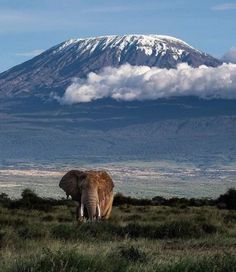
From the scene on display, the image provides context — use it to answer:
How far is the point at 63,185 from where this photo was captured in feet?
74.5

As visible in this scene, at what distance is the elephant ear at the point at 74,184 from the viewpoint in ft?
73.9

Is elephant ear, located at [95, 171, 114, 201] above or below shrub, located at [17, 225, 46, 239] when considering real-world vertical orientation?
above

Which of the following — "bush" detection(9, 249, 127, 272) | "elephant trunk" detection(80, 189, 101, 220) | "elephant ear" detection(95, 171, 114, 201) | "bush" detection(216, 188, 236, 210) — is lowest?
"bush" detection(216, 188, 236, 210)

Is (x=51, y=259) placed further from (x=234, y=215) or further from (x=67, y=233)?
(x=234, y=215)

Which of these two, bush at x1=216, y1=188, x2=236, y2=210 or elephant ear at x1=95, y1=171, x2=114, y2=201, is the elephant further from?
bush at x1=216, y1=188, x2=236, y2=210

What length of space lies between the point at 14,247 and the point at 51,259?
14.0 ft

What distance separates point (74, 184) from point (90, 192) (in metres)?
1.24

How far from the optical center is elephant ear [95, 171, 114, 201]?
22.1 metres

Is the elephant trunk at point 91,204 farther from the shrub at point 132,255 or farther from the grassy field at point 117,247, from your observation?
the shrub at point 132,255

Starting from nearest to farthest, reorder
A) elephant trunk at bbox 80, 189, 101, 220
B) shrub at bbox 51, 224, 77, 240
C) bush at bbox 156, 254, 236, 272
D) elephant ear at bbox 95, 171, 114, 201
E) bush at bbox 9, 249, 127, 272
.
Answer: bush at bbox 9, 249, 127, 272 → bush at bbox 156, 254, 236, 272 → shrub at bbox 51, 224, 77, 240 → elephant trunk at bbox 80, 189, 101, 220 → elephant ear at bbox 95, 171, 114, 201

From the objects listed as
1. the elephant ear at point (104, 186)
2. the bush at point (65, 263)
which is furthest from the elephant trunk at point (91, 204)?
the bush at point (65, 263)

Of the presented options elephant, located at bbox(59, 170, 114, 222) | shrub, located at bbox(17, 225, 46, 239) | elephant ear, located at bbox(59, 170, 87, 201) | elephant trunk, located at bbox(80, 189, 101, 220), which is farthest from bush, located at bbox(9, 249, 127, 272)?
elephant ear, located at bbox(59, 170, 87, 201)

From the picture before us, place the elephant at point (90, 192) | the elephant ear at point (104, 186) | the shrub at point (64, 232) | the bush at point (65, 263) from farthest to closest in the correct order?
the elephant ear at point (104, 186) < the elephant at point (90, 192) < the shrub at point (64, 232) < the bush at point (65, 263)

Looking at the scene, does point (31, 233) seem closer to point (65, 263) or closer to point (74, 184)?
point (65, 263)
